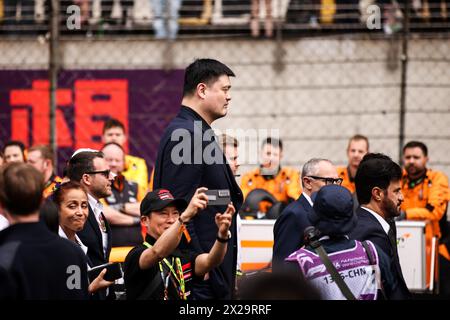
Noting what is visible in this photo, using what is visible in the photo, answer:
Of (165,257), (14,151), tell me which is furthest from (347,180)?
(165,257)

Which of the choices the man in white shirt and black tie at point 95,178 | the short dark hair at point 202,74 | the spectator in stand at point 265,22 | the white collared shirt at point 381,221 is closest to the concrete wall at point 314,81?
the spectator in stand at point 265,22

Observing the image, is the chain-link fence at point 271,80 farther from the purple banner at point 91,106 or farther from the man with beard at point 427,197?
the man with beard at point 427,197

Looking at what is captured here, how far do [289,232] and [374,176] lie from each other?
25.6 inches

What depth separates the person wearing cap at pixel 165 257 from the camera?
4820 millimetres

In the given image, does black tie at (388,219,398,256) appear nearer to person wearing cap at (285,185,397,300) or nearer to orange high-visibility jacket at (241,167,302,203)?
person wearing cap at (285,185,397,300)

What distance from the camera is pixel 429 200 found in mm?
9211

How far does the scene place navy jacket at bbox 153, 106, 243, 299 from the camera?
532cm

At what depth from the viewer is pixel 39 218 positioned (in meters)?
4.29

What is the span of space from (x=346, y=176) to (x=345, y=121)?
1.16 m

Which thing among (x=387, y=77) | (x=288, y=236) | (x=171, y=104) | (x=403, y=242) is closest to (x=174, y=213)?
(x=288, y=236)

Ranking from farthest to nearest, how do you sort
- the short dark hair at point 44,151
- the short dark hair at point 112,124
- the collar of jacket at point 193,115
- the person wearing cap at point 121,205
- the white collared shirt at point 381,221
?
the short dark hair at point 112,124 < the short dark hair at point 44,151 < the person wearing cap at point 121,205 < the collar of jacket at point 193,115 < the white collared shirt at point 381,221

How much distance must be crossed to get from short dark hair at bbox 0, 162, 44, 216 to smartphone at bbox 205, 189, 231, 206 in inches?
40.6

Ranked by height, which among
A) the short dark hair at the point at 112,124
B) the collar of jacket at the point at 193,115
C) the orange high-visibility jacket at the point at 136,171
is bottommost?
the orange high-visibility jacket at the point at 136,171

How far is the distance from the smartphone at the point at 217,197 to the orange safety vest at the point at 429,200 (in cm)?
446
